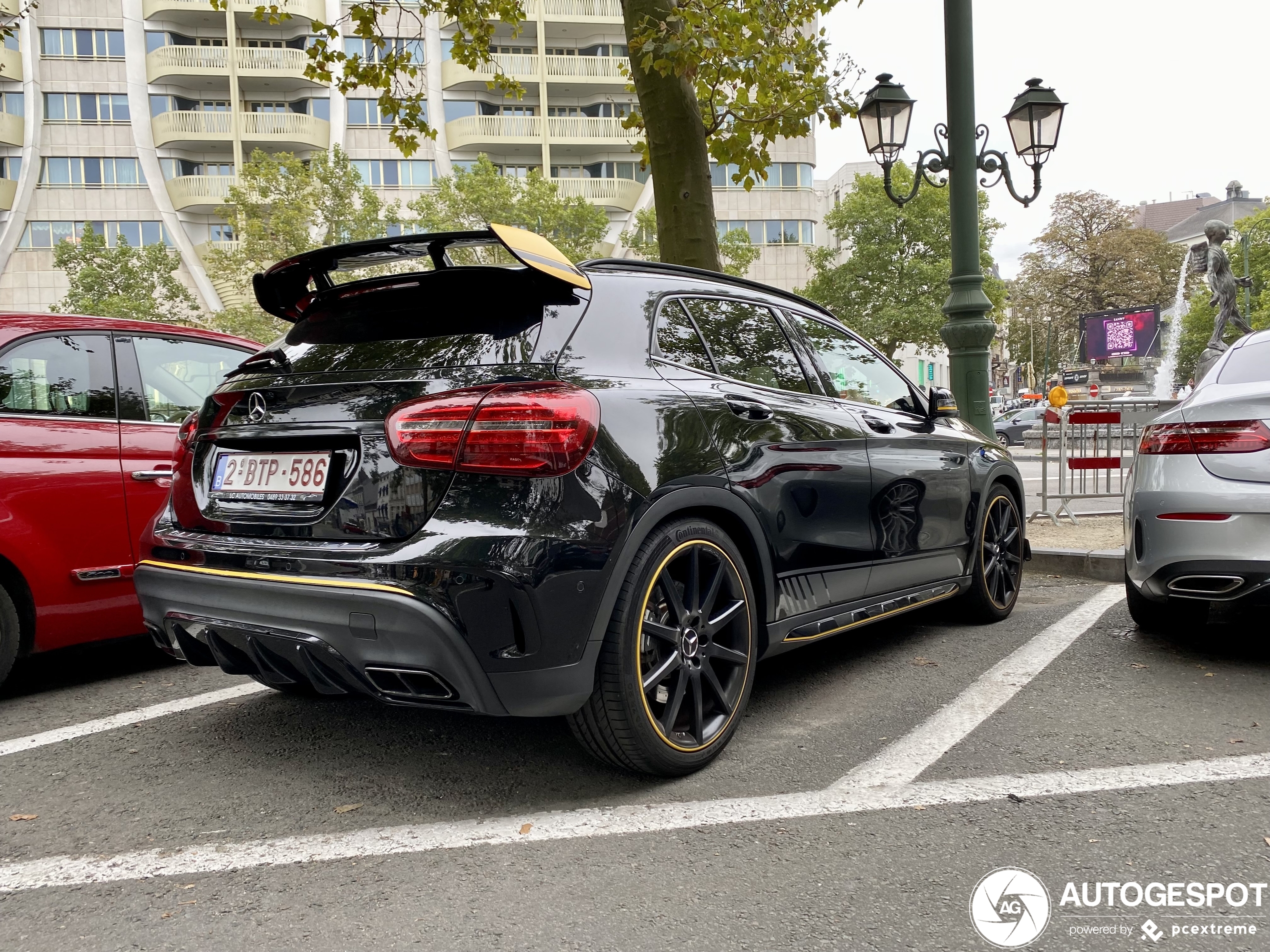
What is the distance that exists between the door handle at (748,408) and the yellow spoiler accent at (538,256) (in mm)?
657

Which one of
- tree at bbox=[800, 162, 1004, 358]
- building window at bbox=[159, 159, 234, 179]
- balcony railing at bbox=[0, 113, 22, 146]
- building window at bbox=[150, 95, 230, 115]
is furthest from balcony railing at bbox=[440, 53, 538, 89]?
balcony railing at bbox=[0, 113, 22, 146]

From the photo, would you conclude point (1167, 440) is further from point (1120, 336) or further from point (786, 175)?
point (1120, 336)

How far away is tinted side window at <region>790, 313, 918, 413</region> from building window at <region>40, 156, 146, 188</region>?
1841 inches

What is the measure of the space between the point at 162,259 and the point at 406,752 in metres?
39.9

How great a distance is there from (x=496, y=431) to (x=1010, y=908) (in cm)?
165

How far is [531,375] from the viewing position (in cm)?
269

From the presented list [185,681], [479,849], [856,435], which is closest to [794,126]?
[856,435]

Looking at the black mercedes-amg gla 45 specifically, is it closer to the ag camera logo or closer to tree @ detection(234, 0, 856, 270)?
the ag camera logo

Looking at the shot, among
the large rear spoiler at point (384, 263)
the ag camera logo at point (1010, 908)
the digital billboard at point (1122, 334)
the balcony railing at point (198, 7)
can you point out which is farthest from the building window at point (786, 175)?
the ag camera logo at point (1010, 908)

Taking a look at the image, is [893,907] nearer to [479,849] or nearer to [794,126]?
[479,849]

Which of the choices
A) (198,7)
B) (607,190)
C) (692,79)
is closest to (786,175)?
(607,190)

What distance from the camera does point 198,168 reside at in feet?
147

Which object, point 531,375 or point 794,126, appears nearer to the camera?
point 531,375

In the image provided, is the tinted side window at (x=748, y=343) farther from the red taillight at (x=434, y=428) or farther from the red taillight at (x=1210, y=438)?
the red taillight at (x=1210, y=438)
